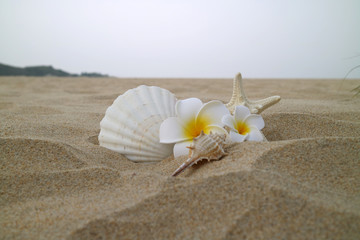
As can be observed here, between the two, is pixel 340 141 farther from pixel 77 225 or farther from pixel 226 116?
pixel 77 225

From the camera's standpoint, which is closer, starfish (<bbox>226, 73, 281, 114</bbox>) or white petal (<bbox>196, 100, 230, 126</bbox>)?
white petal (<bbox>196, 100, 230, 126</bbox>)

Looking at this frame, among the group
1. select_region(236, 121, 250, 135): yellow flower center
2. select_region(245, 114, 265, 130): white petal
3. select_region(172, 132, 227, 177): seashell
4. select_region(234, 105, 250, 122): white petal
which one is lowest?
select_region(172, 132, 227, 177): seashell

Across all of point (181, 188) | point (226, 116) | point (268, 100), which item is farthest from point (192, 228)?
point (268, 100)

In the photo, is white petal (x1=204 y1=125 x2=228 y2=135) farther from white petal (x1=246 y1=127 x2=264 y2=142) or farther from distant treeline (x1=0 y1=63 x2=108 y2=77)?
distant treeline (x1=0 y1=63 x2=108 y2=77)

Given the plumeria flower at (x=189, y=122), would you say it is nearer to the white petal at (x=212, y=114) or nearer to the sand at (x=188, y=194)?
the white petal at (x=212, y=114)

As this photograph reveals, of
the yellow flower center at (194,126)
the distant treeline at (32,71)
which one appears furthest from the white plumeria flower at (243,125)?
the distant treeline at (32,71)

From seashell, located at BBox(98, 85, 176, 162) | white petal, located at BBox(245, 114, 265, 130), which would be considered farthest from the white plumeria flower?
seashell, located at BBox(98, 85, 176, 162)

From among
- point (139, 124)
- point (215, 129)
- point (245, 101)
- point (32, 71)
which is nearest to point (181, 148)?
point (215, 129)

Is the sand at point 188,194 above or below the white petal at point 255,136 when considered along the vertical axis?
below
